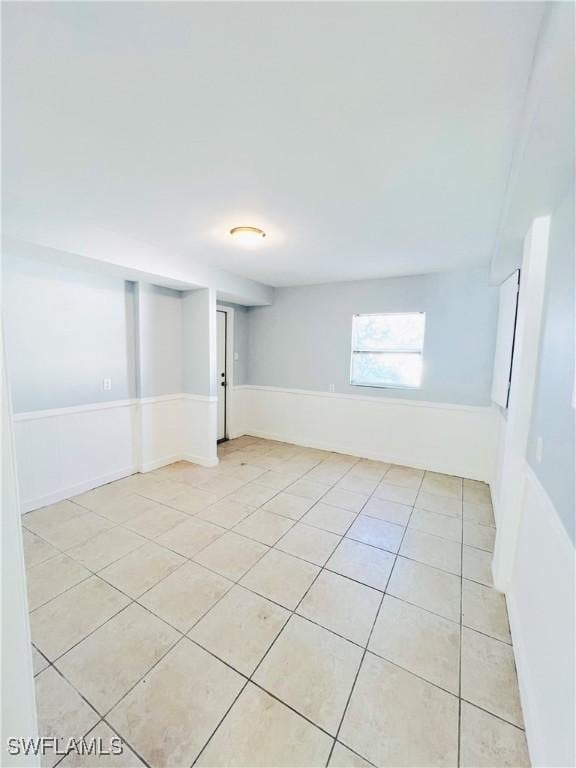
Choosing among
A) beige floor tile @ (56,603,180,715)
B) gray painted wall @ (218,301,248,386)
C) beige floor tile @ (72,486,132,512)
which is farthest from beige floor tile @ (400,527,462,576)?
gray painted wall @ (218,301,248,386)

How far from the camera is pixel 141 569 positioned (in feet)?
6.78

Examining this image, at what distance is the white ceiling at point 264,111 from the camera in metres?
0.94

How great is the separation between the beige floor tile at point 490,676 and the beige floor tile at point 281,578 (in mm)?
870

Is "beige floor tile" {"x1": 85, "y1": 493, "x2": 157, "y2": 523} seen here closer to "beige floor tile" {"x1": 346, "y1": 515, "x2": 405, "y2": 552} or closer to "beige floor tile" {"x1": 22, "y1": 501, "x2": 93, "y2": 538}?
"beige floor tile" {"x1": 22, "y1": 501, "x2": 93, "y2": 538}

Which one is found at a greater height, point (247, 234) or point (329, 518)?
point (247, 234)

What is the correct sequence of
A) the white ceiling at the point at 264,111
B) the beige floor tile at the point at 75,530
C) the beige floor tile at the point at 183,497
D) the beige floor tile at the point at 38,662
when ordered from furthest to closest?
the beige floor tile at the point at 183,497 < the beige floor tile at the point at 75,530 < the beige floor tile at the point at 38,662 < the white ceiling at the point at 264,111

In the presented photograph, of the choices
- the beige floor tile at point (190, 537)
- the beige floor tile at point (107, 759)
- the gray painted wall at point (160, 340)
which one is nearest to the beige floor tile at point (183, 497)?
the beige floor tile at point (190, 537)

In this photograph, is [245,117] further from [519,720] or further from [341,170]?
[519,720]

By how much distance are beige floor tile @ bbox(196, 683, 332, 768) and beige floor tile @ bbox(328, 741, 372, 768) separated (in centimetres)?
3

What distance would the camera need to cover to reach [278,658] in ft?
4.89

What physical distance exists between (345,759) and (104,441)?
3.16 meters

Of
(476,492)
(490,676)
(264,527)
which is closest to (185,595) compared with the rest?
(264,527)

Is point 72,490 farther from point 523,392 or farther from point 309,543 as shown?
point 523,392

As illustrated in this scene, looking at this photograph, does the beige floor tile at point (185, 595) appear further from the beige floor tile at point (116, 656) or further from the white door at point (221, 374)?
the white door at point (221, 374)
